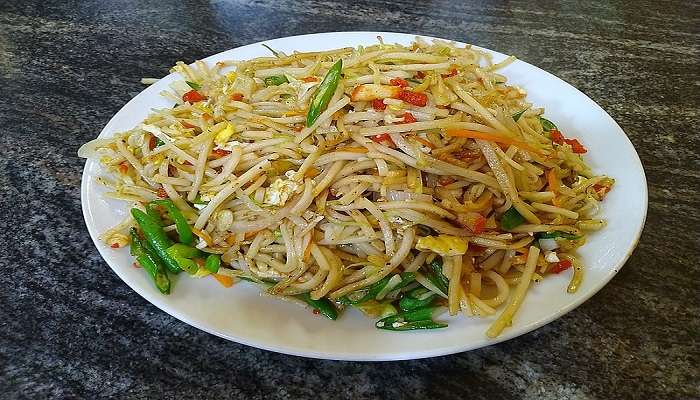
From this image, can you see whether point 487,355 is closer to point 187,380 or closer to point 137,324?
point 187,380

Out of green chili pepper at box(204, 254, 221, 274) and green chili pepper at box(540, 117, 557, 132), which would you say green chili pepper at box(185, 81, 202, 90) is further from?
green chili pepper at box(540, 117, 557, 132)

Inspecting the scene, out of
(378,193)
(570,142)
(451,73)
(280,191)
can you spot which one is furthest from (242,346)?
(570,142)

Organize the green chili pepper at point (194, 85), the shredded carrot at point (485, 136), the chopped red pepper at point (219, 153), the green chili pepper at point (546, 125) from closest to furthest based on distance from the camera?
the shredded carrot at point (485, 136) < the chopped red pepper at point (219, 153) < the green chili pepper at point (546, 125) < the green chili pepper at point (194, 85)

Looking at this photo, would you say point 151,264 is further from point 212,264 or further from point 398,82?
point 398,82

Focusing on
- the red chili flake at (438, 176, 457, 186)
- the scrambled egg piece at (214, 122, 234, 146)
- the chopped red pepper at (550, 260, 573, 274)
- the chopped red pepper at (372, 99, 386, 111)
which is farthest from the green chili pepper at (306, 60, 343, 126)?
the chopped red pepper at (550, 260, 573, 274)

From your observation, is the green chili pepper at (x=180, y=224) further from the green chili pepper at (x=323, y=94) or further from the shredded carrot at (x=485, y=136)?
the shredded carrot at (x=485, y=136)

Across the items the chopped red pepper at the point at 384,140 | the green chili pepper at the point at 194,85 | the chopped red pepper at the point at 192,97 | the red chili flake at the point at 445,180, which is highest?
the chopped red pepper at the point at 384,140

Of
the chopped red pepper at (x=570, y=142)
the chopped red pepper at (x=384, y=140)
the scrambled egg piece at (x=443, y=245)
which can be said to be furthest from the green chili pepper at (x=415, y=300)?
the chopped red pepper at (x=570, y=142)
